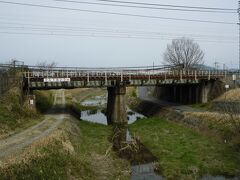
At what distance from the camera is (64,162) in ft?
89.9

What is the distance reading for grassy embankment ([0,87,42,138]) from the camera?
37.8 m

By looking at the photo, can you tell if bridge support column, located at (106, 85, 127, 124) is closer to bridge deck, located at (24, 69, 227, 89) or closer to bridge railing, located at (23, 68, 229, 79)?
bridge deck, located at (24, 69, 227, 89)

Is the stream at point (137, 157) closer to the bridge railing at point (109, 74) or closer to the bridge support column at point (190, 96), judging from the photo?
the bridge railing at point (109, 74)

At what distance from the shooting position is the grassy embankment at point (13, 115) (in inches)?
1489

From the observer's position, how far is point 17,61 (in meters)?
65.9

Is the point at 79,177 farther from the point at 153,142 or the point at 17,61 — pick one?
the point at 17,61

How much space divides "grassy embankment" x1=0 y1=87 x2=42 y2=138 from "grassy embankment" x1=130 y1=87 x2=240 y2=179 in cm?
1388

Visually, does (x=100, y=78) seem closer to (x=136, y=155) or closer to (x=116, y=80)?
(x=116, y=80)

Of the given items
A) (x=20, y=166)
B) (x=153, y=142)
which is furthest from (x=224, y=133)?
(x=20, y=166)

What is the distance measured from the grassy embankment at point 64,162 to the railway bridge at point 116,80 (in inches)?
713

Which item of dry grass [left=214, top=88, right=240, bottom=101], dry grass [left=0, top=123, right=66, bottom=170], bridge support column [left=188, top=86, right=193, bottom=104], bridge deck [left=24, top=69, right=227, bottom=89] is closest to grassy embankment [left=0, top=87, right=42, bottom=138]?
bridge deck [left=24, top=69, right=227, bottom=89]

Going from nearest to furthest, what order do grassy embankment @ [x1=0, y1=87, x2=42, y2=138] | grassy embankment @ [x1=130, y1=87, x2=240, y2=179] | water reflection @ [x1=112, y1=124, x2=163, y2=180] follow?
water reflection @ [x1=112, y1=124, x2=163, y2=180] → grassy embankment @ [x1=130, y1=87, x2=240, y2=179] → grassy embankment @ [x1=0, y1=87, x2=42, y2=138]

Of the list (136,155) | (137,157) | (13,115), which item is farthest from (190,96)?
(13,115)

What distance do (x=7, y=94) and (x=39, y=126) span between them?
1011 centimetres
